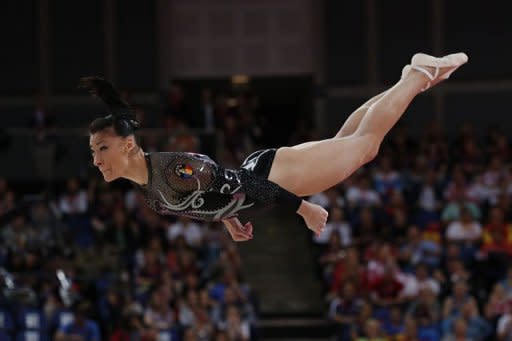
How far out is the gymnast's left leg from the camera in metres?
6.60

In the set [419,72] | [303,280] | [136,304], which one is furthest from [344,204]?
[419,72]

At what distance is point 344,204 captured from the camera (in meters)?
14.4

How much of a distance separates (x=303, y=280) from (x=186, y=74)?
494 cm

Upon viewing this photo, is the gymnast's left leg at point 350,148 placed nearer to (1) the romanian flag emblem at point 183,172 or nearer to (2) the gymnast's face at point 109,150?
(1) the romanian flag emblem at point 183,172

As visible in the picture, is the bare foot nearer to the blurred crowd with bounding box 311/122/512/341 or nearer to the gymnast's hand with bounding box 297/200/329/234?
the gymnast's hand with bounding box 297/200/329/234

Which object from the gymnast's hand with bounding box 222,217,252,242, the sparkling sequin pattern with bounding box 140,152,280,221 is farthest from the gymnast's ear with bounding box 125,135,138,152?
the gymnast's hand with bounding box 222,217,252,242

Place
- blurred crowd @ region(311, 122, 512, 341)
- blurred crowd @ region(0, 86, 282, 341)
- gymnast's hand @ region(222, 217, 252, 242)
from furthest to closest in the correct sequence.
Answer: blurred crowd @ region(311, 122, 512, 341) → blurred crowd @ region(0, 86, 282, 341) → gymnast's hand @ region(222, 217, 252, 242)

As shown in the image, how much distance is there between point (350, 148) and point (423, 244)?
708 cm

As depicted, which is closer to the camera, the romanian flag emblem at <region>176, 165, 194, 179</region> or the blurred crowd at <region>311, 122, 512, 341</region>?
the romanian flag emblem at <region>176, 165, 194, 179</region>

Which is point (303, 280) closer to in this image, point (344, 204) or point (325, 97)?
point (344, 204)

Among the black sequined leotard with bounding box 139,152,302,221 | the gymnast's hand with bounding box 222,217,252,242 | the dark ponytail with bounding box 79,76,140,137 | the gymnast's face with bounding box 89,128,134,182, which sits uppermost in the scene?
the dark ponytail with bounding box 79,76,140,137

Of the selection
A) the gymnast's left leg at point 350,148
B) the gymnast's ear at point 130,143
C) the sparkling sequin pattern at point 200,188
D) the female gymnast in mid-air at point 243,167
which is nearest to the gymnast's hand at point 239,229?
the female gymnast in mid-air at point 243,167

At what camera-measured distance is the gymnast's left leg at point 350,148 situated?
660 cm

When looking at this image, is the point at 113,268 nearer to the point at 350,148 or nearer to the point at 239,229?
the point at 239,229
